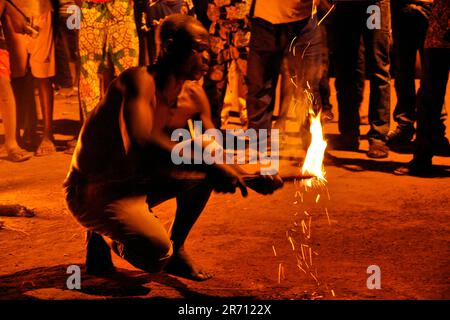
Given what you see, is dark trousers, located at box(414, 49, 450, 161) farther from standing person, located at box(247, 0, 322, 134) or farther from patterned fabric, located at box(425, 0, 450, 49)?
standing person, located at box(247, 0, 322, 134)

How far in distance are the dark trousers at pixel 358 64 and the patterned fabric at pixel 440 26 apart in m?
0.83

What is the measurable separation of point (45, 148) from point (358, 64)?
298 centimetres

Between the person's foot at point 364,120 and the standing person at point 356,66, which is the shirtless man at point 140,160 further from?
the person's foot at point 364,120

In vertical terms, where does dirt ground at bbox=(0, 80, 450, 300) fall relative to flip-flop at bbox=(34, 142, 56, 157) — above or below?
above

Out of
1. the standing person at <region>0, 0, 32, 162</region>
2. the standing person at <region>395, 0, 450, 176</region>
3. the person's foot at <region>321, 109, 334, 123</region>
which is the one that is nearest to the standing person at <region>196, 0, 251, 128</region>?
the person's foot at <region>321, 109, 334, 123</region>

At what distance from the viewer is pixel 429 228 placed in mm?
5297

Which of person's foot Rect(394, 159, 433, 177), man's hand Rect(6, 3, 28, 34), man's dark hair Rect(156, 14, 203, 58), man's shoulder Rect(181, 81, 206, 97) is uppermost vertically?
man's dark hair Rect(156, 14, 203, 58)

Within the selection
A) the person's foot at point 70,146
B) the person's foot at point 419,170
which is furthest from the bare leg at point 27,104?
the person's foot at point 419,170

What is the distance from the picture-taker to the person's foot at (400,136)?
310 inches

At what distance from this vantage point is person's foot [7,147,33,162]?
757 centimetres

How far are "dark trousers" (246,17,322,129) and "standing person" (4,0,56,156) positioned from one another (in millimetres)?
1906
